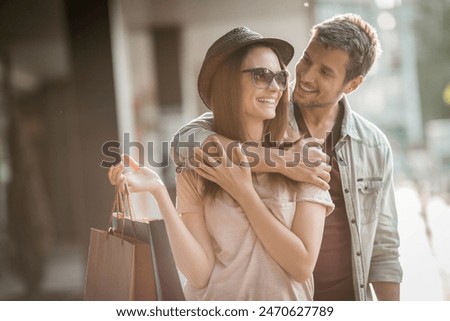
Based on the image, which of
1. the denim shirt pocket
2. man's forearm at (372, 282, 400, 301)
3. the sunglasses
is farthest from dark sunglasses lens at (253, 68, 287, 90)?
man's forearm at (372, 282, 400, 301)

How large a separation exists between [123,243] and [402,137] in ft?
3.72

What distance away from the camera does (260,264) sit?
2166 millimetres

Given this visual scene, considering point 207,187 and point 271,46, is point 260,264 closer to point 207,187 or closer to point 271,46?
point 207,187

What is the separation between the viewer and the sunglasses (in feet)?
7.00

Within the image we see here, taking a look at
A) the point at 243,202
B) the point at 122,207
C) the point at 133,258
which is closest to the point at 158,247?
the point at 133,258

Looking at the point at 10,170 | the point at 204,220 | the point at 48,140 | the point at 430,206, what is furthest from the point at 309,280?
the point at 10,170

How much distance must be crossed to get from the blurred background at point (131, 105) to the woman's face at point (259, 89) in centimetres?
9

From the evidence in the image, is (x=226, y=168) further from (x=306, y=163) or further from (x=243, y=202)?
(x=306, y=163)

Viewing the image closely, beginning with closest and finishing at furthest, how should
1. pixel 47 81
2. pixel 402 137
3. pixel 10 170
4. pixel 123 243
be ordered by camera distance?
pixel 123 243 < pixel 402 137 < pixel 47 81 < pixel 10 170

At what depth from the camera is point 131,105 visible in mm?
2531

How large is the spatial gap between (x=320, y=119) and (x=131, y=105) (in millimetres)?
807

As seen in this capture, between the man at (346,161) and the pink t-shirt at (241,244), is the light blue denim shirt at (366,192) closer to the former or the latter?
the man at (346,161)

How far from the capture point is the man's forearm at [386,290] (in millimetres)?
2301

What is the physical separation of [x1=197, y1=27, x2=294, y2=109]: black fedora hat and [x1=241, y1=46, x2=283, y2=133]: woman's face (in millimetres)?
32
